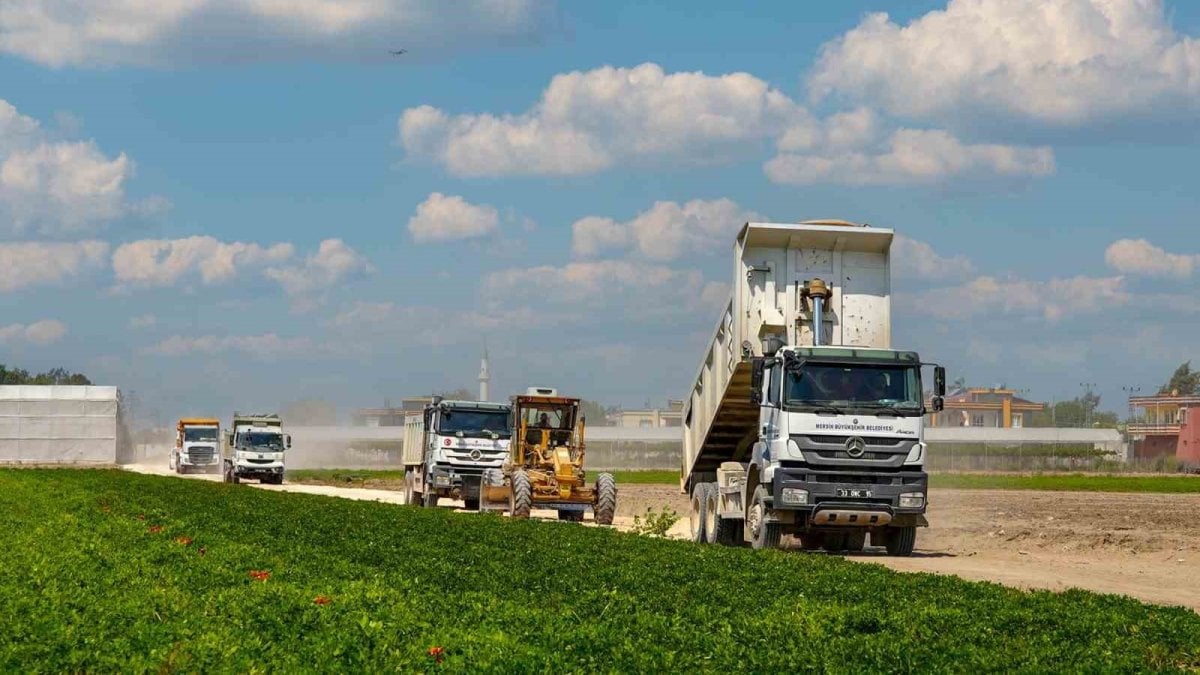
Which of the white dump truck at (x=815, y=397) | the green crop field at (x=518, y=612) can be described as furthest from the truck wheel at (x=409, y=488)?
the green crop field at (x=518, y=612)

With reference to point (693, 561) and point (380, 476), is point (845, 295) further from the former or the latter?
point (380, 476)

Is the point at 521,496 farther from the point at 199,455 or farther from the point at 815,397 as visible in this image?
the point at 199,455

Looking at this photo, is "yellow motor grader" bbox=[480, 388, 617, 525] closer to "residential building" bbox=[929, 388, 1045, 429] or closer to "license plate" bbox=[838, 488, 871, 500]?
"license plate" bbox=[838, 488, 871, 500]

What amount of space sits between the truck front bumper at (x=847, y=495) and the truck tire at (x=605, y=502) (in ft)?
36.4

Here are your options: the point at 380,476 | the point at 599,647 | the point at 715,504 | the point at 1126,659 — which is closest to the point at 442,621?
the point at 599,647

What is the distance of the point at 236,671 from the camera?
10875mm

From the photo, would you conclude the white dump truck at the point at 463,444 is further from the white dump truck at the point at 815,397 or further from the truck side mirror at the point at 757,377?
the truck side mirror at the point at 757,377

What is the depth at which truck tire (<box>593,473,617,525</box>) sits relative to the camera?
116 feet

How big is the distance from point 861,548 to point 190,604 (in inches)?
626

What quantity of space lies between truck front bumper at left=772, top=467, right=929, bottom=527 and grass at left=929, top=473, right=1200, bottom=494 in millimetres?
38256

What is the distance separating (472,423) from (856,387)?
756 inches

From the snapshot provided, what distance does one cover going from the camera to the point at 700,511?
28.7 m

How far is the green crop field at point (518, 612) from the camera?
38.4 feet

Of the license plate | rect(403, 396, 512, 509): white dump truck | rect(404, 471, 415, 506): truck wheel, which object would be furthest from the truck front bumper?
rect(404, 471, 415, 506): truck wheel
